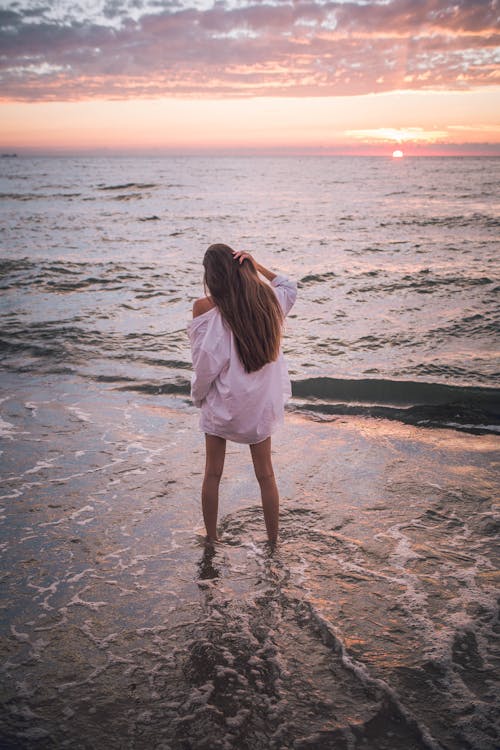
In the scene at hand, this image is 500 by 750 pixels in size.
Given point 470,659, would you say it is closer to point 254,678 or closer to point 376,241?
point 254,678

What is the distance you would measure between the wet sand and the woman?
2.50 feet

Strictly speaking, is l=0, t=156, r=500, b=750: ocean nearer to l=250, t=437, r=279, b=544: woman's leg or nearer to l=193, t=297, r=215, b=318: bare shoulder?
l=250, t=437, r=279, b=544: woman's leg

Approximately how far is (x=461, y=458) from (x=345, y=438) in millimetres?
1175

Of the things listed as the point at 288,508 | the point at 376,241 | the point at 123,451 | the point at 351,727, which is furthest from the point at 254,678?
the point at 376,241

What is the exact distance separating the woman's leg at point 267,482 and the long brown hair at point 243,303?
23.7 inches

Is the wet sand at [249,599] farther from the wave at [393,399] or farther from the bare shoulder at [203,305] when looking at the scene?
the bare shoulder at [203,305]

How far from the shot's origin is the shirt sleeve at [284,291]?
362 centimetres

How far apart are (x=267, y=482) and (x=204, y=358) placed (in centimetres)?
99

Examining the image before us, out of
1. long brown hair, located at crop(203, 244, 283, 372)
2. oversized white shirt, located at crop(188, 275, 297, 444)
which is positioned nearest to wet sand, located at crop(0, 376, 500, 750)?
oversized white shirt, located at crop(188, 275, 297, 444)

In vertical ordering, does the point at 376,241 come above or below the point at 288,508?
above

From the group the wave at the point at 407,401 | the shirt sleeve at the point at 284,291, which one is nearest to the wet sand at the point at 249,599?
the wave at the point at 407,401

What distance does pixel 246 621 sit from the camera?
3148 millimetres

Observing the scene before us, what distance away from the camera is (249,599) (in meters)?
3.34

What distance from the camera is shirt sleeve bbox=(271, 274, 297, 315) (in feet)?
11.9
